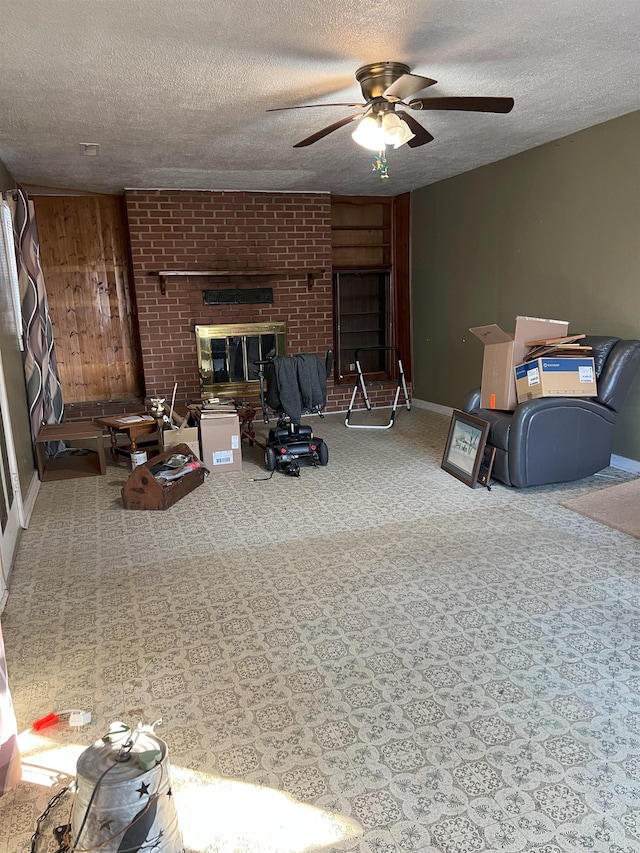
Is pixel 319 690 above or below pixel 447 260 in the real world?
below

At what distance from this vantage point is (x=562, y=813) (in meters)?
1.56

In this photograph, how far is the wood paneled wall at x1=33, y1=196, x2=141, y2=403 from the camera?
586cm

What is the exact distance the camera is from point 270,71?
2936 mm

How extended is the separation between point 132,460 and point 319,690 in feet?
10.3

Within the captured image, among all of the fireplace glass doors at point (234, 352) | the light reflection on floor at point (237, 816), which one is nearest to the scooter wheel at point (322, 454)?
the fireplace glass doors at point (234, 352)

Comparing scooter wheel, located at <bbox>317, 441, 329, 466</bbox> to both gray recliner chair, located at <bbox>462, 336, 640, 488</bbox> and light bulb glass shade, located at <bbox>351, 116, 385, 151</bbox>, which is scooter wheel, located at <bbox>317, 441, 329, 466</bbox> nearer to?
gray recliner chair, located at <bbox>462, 336, 640, 488</bbox>

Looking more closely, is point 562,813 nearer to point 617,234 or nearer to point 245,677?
point 245,677

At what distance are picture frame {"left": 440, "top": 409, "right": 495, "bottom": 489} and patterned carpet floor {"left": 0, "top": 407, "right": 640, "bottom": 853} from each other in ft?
1.06

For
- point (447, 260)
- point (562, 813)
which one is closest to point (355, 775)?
point (562, 813)

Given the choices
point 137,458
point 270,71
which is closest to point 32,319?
point 137,458

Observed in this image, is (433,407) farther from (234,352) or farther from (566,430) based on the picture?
(566,430)

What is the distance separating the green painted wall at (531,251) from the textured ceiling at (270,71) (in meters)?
0.26

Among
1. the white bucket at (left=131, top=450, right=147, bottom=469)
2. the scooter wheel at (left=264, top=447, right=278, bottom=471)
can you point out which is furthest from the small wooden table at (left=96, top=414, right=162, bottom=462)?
the scooter wheel at (left=264, top=447, right=278, bottom=471)

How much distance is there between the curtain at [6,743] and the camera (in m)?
1.66
